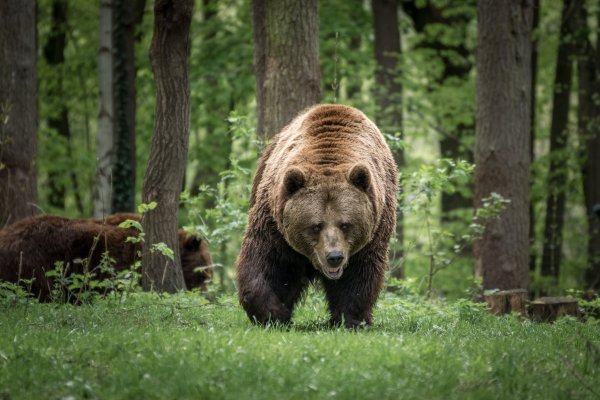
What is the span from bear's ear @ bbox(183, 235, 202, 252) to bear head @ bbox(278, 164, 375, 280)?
6.47m

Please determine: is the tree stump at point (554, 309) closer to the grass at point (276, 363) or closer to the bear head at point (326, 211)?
the grass at point (276, 363)

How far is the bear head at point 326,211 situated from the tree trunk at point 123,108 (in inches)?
362

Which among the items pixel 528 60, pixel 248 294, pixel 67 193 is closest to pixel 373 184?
pixel 248 294

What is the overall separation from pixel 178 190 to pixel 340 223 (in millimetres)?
3816

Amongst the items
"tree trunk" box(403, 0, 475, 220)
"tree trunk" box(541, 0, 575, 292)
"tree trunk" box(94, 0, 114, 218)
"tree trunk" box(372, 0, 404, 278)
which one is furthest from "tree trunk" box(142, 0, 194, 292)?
"tree trunk" box(403, 0, 475, 220)

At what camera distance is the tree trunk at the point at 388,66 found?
19.2 metres

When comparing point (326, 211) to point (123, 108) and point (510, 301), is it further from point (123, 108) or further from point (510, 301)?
point (123, 108)

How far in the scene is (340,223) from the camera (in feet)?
25.6

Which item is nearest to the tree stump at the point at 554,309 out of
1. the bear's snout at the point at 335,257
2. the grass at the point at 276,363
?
the grass at the point at 276,363

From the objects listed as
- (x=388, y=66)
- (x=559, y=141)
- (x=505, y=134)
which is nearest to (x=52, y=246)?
(x=505, y=134)

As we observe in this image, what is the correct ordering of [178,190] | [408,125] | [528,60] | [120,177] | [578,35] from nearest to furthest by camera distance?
[178,190] < [528,60] < [120,177] < [578,35] < [408,125]

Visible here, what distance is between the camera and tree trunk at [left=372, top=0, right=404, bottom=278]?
62.9 feet

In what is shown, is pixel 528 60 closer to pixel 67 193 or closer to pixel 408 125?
pixel 408 125

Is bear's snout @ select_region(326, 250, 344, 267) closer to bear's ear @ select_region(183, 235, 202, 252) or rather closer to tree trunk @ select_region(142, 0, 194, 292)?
tree trunk @ select_region(142, 0, 194, 292)
